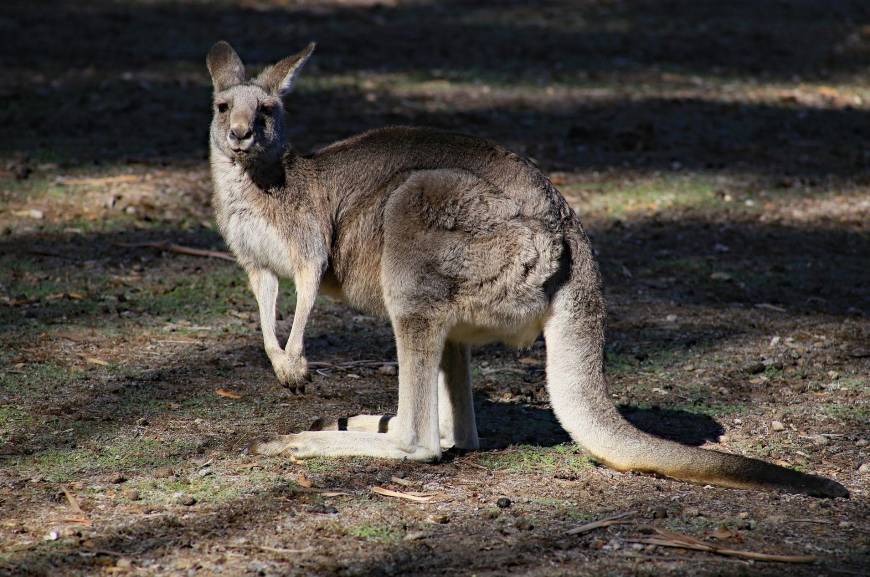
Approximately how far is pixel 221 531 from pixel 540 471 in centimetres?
113

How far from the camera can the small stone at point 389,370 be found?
4.84 meters

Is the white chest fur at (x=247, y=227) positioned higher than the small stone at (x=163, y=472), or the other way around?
the white chest fur at (x=247, y=227)

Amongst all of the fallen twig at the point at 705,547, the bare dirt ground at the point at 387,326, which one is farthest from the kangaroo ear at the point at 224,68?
the fallen twig at the point at 705,547

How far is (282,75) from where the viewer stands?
13.5ft

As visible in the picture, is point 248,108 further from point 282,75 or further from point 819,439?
point 819,439

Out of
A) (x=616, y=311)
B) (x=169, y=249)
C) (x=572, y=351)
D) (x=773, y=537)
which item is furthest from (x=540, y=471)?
(x=169, y=249)

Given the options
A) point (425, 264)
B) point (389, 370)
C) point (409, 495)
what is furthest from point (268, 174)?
point (409, 495)

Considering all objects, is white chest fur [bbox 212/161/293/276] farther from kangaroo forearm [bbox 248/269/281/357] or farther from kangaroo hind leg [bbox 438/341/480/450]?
kangaroo hind leg [bbox 438/341/480/450]

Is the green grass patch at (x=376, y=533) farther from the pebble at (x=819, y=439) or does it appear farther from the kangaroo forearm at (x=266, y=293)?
the pebble at (x=819, y=439)

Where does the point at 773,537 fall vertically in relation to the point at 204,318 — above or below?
below

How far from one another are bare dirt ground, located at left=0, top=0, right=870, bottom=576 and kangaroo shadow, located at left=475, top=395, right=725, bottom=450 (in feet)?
0.05

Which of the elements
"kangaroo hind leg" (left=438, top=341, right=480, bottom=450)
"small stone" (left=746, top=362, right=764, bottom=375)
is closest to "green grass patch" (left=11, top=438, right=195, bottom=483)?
"kangaroo hind leg" (left=438, top=341, right=480, bottom=450)

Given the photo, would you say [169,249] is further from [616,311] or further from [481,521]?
[481,521]

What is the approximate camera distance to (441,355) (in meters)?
3.81
